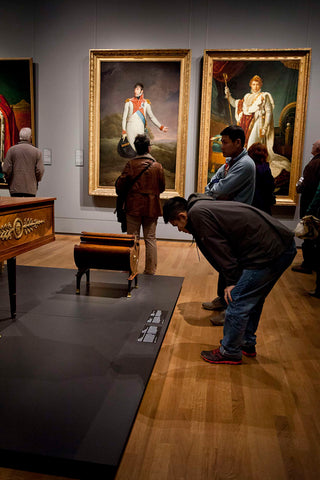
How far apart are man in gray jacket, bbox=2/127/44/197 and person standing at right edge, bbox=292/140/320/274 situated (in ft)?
13.4

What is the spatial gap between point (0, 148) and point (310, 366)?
24.1ft

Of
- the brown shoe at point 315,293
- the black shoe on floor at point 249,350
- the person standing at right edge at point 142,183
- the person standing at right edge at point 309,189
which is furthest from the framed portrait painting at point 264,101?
the black shoe on floor at point 249,350

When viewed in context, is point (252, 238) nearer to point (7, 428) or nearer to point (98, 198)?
point (7, 428)

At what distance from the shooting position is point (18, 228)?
3.09 meters

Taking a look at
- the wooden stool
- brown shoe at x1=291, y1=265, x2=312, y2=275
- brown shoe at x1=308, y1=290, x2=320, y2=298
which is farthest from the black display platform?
brown shoe at x1=291, y1=265, x2=312, y2=275

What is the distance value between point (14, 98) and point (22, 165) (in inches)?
99.4

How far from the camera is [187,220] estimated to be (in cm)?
264

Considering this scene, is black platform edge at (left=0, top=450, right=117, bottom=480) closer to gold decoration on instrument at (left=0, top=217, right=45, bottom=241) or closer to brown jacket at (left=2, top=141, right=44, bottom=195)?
gold decoration on instrument at (left=0, top=217, right=45, bottom=241)

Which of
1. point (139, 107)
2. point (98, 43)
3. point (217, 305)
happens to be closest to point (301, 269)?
point (217, 305)

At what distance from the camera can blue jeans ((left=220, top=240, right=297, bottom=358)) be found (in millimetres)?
2822

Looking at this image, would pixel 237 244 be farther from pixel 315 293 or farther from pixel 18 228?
pixel 315 293

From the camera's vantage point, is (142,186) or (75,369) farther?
(142,186)

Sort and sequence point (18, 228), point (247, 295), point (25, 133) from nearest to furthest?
point (247, 295)
point (18, 228)
point (25, 133)

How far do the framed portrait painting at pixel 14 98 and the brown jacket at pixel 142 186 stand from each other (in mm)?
4068
